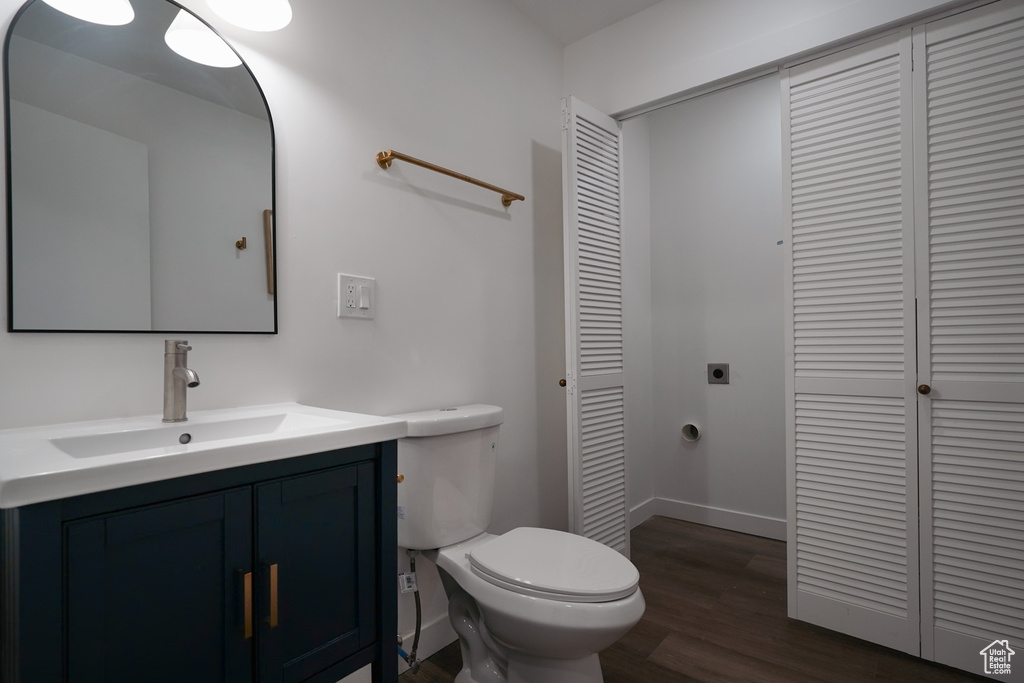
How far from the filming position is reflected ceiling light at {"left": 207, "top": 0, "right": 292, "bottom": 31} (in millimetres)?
1266

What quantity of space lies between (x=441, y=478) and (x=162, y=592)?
0.79 m

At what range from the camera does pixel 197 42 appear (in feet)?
4.09

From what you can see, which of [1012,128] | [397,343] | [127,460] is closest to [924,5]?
[1012,128]

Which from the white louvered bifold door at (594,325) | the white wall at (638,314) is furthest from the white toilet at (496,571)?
the white wall at (638,314)

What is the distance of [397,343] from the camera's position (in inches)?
66.9

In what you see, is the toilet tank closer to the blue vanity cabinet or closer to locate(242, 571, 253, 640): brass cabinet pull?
the blue vanity cabinet

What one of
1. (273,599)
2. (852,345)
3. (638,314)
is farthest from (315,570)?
(638,314)

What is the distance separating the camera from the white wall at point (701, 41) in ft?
5.72

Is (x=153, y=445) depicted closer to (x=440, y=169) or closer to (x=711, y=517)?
(x=440, y=169)

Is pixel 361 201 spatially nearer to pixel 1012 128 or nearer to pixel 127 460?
pixel 127 460

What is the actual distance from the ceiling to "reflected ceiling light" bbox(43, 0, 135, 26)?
1513 mm

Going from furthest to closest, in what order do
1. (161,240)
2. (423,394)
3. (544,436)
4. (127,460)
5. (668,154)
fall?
(668,154)
(544,436)
(423,394)
(161,240)
(127,460)

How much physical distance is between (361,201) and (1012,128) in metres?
1.94

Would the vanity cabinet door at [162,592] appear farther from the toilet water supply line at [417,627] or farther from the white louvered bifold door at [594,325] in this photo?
the white louvered bifold door at [594,325]
